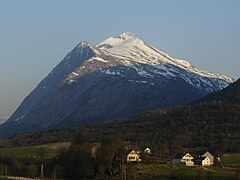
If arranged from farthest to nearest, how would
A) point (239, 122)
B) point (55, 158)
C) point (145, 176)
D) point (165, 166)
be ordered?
1. point (239, 122)
2. point (55, 158)
3. point (165, 166)
4. point (145, 176)

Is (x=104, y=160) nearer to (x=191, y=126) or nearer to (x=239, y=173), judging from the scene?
(x=239, y=173)

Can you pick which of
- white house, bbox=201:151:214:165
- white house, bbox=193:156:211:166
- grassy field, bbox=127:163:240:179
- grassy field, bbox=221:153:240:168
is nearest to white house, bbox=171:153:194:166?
white house, bbox=193:156:211:166

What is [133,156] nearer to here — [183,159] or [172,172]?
[183,159]

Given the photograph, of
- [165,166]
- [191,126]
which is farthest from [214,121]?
[165,166]

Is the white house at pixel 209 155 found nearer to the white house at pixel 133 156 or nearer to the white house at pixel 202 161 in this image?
the white house at pixel 202 161

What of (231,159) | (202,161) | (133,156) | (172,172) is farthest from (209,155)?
(172,172)

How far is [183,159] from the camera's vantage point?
128750mm

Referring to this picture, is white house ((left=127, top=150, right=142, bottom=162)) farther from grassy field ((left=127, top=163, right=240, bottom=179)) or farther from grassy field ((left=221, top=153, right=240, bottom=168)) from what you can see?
grassy field ((left=221, top=153, right=240, bottom=168))

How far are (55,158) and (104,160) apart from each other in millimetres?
12796

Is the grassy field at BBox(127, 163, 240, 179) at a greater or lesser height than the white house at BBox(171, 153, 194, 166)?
lesser

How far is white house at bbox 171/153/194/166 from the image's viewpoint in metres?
128

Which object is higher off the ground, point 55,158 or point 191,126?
point 191,126

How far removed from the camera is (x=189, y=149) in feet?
517

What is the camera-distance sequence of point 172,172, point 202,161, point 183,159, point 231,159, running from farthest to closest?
point 231,159
point 183,159
point 202,161
point 172,172
